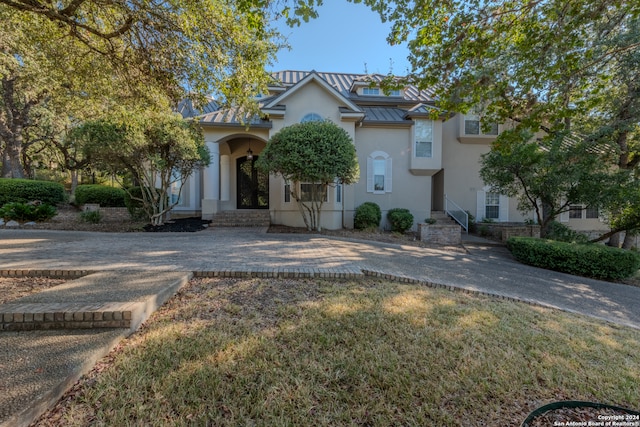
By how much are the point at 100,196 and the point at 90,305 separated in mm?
14425

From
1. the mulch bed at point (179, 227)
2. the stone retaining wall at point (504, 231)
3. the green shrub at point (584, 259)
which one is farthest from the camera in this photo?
the stone retaining wall at point (504, 231)

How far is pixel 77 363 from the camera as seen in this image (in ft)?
7.20

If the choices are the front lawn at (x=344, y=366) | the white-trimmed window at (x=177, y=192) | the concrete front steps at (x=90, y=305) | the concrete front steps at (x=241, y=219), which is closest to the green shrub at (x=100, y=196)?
the white-trimmed window at (x=177, y=192)

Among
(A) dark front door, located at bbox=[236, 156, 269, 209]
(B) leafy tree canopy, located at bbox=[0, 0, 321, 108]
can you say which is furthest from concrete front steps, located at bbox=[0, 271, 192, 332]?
(A) dark front door, located at bbox=[236, 156, 269, 209]

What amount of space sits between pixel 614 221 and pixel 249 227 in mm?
12744

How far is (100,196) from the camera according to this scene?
1414 cm

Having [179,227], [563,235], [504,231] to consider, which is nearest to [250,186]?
[179,227]

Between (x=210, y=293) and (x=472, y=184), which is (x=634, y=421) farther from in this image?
(x=472, y=184)

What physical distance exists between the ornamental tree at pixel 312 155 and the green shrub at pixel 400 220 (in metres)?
3.64

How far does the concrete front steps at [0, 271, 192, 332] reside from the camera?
272cm

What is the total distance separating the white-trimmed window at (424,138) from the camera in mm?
13180

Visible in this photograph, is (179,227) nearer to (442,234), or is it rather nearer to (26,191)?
(26,191)

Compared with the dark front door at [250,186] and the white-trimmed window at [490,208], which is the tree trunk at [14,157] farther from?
the white-trimmed window at [490,208]

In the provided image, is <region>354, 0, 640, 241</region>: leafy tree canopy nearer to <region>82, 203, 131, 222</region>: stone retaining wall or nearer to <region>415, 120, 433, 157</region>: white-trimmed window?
<region>415, 120, 433, 157</region>: white-trimmed window
